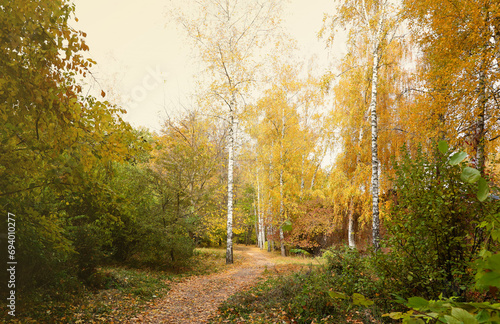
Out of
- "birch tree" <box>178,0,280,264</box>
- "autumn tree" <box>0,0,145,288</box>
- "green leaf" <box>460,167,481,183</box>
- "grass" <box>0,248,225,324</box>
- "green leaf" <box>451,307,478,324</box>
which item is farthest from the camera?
"birch tree" <box>178,0,280,264</box>

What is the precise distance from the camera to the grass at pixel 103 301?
15.3 feet

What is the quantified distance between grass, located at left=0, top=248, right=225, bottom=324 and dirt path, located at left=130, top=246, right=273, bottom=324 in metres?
0.32

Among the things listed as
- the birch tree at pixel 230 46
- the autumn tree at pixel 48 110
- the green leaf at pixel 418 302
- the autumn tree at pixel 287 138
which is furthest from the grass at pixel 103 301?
the autumn tree at pixel 287 138

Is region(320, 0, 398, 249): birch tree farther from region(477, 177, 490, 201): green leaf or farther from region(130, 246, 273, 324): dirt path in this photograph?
region(477, 177, 490, 201): green leaf

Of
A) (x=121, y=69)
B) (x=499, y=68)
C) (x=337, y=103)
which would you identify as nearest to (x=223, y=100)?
(x=337, y=103)

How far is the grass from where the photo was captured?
15.3ft

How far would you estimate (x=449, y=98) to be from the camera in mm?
5875

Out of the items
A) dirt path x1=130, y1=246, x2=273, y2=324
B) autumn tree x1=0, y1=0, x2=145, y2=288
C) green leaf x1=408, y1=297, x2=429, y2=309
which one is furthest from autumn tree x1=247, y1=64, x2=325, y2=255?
green leaf x1=408, y1=297, x2=429, y2=309

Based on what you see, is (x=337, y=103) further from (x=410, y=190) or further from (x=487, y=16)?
(x=410, y=190)

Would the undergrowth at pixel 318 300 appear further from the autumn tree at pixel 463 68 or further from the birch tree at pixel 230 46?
the birch tree at pixel 230 46

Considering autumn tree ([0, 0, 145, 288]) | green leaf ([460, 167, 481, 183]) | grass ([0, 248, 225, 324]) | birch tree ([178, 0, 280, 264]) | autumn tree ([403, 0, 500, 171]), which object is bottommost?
grass ([0, 248, 225, 324])

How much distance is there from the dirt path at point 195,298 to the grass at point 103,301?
0.32 meters

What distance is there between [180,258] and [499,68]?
36.5ft

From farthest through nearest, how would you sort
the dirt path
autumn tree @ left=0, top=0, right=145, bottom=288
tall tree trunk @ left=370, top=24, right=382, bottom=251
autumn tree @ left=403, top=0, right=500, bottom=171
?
1. tall tree trunk @ left=370, top=24, right=382, bottom=251
2. the dirt path
3. autumn tree @ left=403, top=0, right=500, bottom=171
4. autumn tree @ left=0, top=0, right=145, bottom=288
